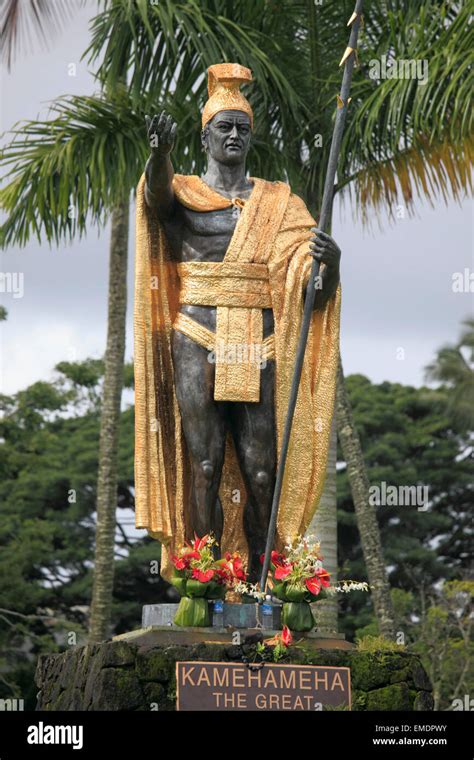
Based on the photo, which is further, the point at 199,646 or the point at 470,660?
the point at 470,660

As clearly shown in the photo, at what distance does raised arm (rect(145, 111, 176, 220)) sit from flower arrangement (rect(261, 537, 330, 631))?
2491mm

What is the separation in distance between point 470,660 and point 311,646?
1313 centimetres

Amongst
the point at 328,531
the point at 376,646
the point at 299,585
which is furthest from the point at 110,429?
the point at 376,646

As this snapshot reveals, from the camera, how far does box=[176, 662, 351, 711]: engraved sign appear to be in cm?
Answer: 987

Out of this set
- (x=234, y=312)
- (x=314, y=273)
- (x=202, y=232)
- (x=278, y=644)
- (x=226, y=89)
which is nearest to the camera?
(x=278, y=644)

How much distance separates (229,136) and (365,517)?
8.84m

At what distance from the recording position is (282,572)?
10.6m

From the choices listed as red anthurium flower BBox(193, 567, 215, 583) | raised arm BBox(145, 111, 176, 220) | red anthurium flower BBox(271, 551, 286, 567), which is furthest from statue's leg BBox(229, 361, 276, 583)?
raised arm BBox(145, 111, 176, 220)

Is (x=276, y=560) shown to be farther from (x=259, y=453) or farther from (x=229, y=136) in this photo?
(x=229, y=136)

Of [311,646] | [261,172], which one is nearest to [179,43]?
[261,172]

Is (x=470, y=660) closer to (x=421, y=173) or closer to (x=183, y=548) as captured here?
(x=421, y=173)

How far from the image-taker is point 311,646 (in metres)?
10.3

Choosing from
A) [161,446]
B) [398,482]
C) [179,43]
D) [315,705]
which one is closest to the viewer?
[315,705]

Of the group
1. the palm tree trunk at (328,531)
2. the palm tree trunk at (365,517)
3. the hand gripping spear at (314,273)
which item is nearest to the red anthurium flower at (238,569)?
the hand gripping spear at (314,273)
